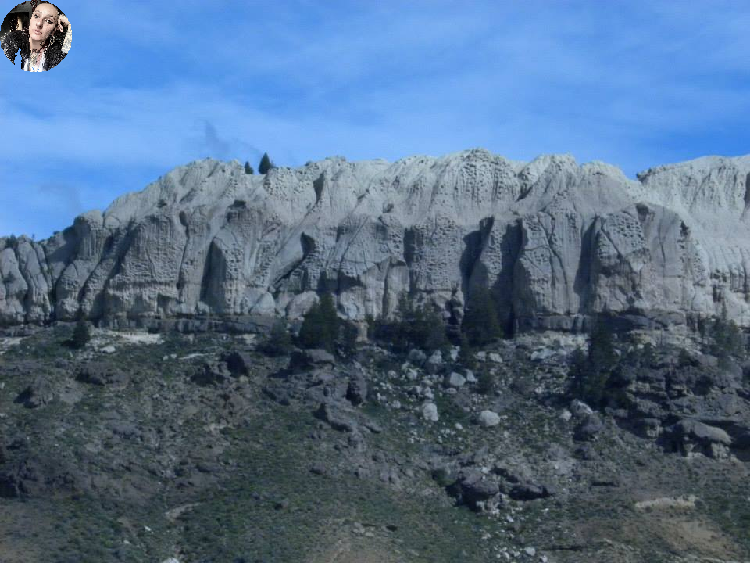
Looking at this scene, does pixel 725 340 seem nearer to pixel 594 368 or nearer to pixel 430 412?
pixel 594 368

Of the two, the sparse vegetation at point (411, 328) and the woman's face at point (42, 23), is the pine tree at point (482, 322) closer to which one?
the sparse vegetation at point (411, 328)

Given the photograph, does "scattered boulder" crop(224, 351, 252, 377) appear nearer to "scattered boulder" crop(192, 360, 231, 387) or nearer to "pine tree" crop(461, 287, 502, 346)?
"scattered boulder" crop(192, 360, 231, 387)

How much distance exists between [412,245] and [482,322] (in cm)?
592

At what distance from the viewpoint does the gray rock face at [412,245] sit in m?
62.7

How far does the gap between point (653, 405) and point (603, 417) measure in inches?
75.4

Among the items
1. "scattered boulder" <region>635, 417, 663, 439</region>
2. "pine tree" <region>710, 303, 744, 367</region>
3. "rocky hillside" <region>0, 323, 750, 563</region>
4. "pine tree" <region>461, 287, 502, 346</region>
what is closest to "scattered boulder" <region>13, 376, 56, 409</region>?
"rocky hillside" <region>0, 323, 750, 563</region>

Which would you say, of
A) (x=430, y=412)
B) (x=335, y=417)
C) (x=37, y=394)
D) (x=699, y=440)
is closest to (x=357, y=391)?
(x=335, y=417)

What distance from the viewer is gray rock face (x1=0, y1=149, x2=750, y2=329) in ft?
206

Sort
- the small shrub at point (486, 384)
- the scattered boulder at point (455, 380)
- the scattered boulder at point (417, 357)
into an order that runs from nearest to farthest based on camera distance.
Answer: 1. the small shrub at point (486, 384)
2. the scattered boulder at point (455, 380)
3. the scattered boulder at point (417, 357)

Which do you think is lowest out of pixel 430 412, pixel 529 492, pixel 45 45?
pixel 529 492

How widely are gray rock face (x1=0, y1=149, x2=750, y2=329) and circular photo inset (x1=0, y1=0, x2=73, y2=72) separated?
46.7 m

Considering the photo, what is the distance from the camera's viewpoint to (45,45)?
16812 mm

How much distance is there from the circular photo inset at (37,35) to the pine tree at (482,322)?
149ft

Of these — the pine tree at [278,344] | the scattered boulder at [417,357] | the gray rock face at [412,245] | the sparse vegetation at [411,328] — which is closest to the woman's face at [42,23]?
the pine tree at [278,344]
